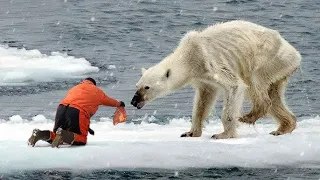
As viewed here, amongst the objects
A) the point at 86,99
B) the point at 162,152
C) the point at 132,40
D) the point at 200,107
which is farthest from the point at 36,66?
the point at 162,152

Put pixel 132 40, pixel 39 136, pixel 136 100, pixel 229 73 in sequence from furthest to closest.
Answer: pixel 132 40 < pixel 229 73 < pixel 136 100 < pixel 39 136

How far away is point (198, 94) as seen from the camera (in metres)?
11.1

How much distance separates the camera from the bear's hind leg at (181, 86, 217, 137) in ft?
36.3

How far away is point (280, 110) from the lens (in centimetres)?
1142

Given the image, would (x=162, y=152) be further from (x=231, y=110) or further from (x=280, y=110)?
(x=280, y=110)

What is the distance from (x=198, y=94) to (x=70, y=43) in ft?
43.5

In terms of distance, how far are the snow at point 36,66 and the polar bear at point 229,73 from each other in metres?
7.23

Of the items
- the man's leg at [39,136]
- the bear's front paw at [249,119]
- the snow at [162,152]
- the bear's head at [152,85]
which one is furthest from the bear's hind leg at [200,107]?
the man's leg at [39,136]

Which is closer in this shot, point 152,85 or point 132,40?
point 152,85

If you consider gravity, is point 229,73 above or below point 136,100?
above

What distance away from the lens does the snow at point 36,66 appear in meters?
17.9

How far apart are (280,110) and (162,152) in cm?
241

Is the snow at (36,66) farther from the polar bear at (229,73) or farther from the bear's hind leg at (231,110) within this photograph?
the bear's hind leg at (231,110)

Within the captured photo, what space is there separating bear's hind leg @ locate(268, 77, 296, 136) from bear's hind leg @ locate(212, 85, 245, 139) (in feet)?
3.11
